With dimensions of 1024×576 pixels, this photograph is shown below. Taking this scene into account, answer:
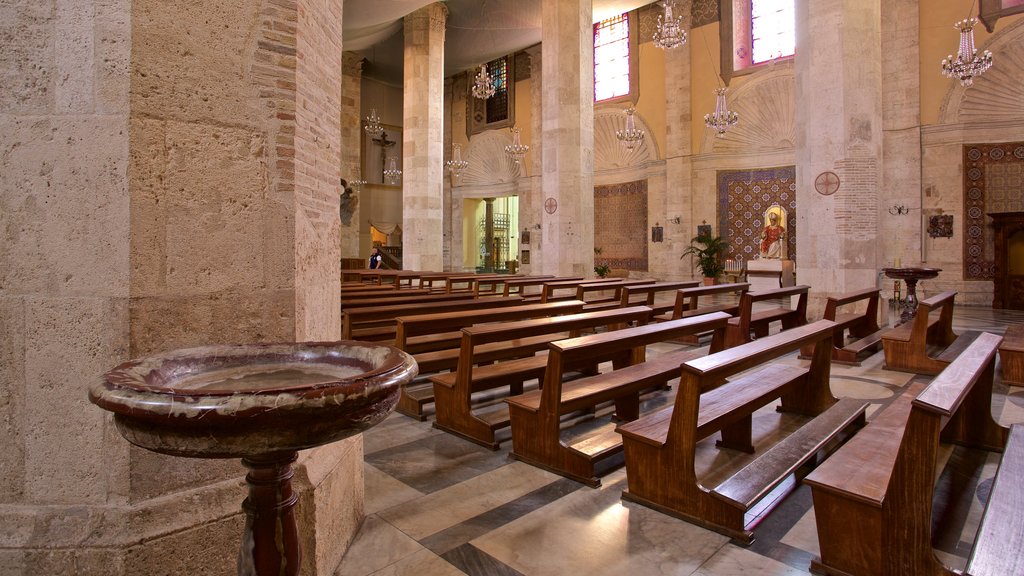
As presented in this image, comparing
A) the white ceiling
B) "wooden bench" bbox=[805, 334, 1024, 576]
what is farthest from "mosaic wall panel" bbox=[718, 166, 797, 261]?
"wooden bench" bbox=[805, 334, 1024, 576]

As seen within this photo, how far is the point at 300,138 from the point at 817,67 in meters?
9.04

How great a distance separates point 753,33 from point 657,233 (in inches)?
250

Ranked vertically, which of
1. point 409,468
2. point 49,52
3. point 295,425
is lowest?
point 409,468

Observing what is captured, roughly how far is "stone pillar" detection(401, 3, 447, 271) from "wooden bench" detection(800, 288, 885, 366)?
34.5 ft

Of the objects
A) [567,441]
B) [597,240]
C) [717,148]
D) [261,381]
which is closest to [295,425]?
[261,381]

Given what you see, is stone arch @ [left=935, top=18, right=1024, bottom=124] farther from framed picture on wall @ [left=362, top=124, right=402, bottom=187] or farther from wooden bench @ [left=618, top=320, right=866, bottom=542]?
framed picture on wall @ [left=362, top=124, right=402, bottom=187]

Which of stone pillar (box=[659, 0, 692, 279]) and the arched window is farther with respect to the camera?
stone pillar (box=[659, 0, 692, 279])

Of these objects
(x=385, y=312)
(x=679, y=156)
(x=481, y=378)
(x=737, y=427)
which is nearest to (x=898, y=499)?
(x=737, y=427)

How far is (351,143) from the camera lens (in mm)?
20688

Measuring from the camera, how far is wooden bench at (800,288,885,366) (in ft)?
19.2

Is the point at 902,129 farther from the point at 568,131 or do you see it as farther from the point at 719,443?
the point at 719,443

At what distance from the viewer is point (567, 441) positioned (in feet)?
11.3

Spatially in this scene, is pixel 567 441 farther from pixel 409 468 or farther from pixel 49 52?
pixel 49 52

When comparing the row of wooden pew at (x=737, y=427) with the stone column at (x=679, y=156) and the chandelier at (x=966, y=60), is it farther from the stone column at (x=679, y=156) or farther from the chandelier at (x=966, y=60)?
the stone column at (x=679, y=156)
